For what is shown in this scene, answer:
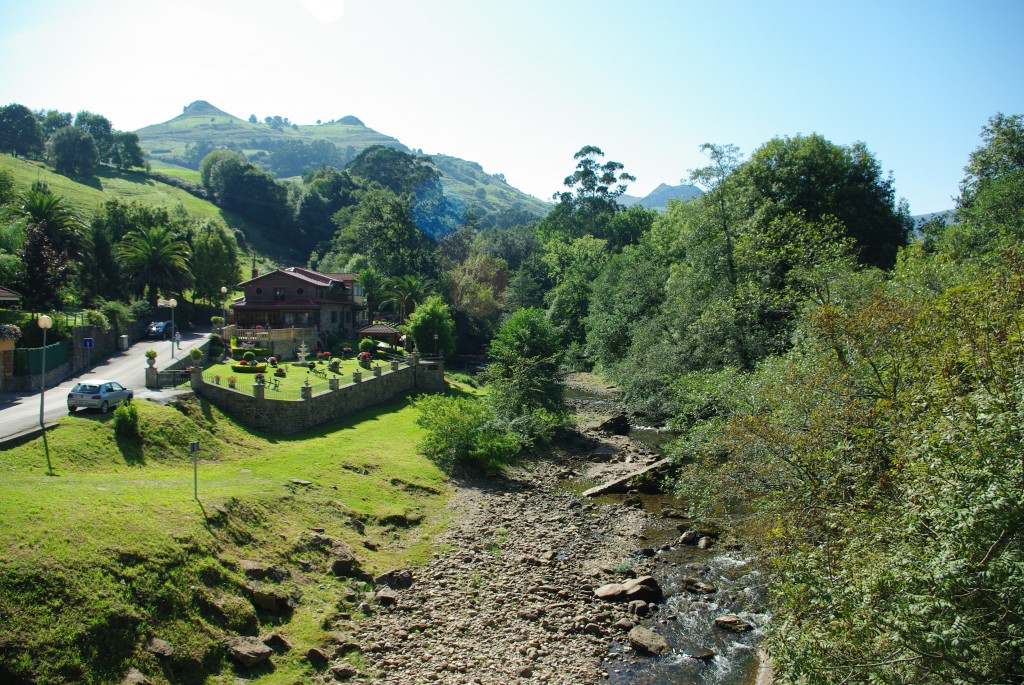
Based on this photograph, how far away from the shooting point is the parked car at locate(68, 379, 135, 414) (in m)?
26.2

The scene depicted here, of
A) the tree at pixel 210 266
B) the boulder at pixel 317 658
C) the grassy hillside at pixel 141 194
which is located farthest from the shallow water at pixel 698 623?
the grassy hillside at pixel 141 194

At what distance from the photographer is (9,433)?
2255 centimetres

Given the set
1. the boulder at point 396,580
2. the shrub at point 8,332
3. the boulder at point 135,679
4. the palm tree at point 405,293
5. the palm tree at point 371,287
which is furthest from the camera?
the palm tree at point 371,287

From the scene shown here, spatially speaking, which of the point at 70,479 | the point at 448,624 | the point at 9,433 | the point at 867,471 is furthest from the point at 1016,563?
the point at 9,433

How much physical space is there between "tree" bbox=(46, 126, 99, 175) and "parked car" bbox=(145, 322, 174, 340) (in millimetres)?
75824

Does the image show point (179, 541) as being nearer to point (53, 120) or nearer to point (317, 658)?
point (317, 658)

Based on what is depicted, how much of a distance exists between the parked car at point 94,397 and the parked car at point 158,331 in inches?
1218

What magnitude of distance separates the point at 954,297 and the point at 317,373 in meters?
40.2

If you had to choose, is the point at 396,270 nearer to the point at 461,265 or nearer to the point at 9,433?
the point at 461,265

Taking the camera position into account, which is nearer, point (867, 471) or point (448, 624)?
point (867, 471)

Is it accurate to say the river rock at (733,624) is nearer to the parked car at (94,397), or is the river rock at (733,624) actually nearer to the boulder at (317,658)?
the boulder at (317,658)

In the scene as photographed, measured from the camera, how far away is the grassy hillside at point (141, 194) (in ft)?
317

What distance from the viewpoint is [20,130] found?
12331 cm

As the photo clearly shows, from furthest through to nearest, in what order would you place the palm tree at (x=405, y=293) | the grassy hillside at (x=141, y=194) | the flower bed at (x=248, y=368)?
the grassy hillside at (x=141, y=194) < the palm tree at (x=405, y=293) < the flower bed at (x=248, y=368)
